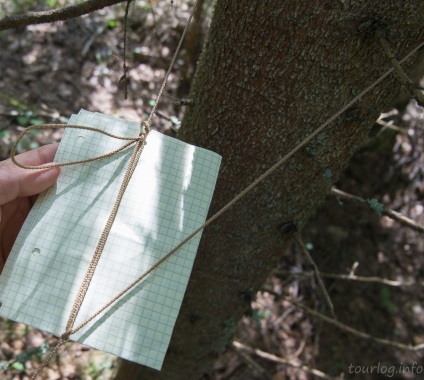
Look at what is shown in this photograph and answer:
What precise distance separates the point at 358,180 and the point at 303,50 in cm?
248

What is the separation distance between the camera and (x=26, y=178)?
106cm

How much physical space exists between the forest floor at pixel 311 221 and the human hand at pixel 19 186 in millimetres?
1563

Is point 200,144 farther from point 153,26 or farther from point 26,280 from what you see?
point 153,26

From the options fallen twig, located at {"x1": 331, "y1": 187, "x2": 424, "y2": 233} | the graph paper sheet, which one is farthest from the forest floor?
the graph paper sheet

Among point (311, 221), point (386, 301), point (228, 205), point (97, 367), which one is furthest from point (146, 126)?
point (386, 301)

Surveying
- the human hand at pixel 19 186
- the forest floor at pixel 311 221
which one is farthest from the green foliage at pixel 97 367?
the human hand at pixel 19 186

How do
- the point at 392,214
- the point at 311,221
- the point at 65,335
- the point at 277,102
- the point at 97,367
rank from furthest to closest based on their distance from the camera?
1. the point at 311,221
2. the point at 97,367
3. the point at 392,214
4. the point at 277,102
5. the point at 65,335

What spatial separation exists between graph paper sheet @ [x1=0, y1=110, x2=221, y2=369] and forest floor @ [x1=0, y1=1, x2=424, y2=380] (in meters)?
1.70

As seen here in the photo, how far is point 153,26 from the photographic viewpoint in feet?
11.7

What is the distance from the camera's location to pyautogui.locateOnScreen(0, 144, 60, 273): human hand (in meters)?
1.07

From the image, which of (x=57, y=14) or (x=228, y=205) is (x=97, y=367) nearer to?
(x=228, y=205)

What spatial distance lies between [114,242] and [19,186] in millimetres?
317

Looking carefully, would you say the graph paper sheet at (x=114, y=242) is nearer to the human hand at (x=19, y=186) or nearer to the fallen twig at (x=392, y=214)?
the human hand at (x=19, y=186)

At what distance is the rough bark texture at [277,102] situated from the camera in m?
0.90
